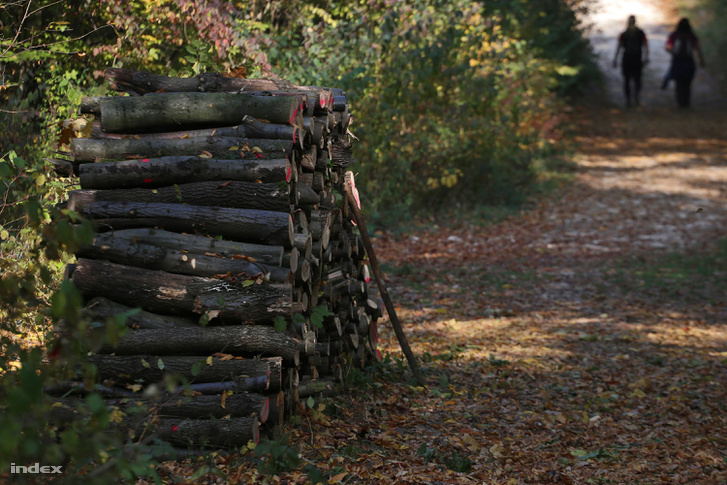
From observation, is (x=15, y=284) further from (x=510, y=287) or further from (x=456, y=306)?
(x=510, y=287)

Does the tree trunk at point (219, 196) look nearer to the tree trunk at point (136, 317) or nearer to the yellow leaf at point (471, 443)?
the tree trunk at point (136, 317)

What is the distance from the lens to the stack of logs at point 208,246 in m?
4.59

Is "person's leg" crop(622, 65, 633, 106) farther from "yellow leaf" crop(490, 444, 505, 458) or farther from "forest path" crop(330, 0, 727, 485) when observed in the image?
"yellow leaf" crop(490, 444, 505, 458)

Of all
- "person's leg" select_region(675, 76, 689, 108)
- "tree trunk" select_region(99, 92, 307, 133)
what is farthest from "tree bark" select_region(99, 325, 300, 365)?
"person's leg" select_region(675, 76, 689, 108)

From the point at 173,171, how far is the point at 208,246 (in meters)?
0.62

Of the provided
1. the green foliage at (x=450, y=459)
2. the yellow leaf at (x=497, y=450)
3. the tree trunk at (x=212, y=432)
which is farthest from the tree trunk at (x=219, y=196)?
the yellow leaf at (x=497, y=450)

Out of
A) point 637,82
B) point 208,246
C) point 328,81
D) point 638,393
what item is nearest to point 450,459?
point 208,246

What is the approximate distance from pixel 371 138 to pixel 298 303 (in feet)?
26.6

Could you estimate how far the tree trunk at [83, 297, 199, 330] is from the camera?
4.65m

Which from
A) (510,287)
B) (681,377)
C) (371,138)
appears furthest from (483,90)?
(681,377)

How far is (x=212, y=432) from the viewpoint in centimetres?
449

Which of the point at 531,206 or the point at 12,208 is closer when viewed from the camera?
the point at 12,208

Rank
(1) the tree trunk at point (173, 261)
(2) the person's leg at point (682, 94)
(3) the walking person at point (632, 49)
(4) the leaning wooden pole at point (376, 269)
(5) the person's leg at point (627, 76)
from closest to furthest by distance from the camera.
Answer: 1. (1) the tree trunk at point (173, 261)
2. (4) the leaning wooden pole at point (376, 269)
3. (3) the walking person at point (632, 49)
4. (5) the person's leg at point (627, 76)
5. (2) the person's leg at point (682, 94)

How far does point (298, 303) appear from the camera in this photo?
196 inches
